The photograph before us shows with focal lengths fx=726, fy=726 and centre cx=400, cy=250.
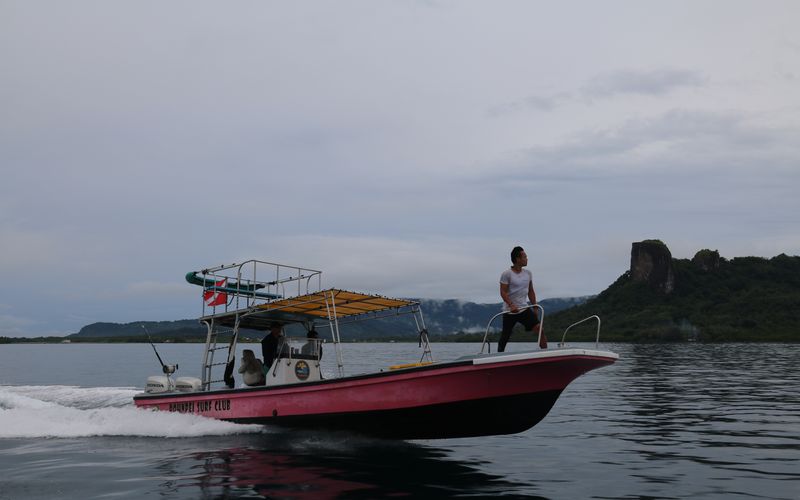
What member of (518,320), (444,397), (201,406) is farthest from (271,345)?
(518,320)

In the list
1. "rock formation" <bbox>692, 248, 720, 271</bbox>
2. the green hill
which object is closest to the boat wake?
the green hill

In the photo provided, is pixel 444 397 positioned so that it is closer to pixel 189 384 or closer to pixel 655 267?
pixel 189 384

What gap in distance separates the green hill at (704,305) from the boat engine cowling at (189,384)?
11283 cm

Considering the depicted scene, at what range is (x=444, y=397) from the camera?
1188 centimetres

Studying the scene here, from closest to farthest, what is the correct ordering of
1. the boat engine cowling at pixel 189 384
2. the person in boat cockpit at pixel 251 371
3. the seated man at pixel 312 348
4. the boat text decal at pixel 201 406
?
the boat text decal at pixel 201 406, the seated man at pixel 312 348, the person in boat cockpit at pixel 251 371, the boat engine cowling at pixel 189 384

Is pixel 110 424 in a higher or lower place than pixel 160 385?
lower

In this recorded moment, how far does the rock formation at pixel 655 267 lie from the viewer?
6462 inches

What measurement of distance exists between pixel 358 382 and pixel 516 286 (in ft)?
10.8

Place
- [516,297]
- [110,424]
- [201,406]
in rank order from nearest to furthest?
[516,297]
[201,406]
[110,424]

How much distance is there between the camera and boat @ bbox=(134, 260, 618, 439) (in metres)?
11.5

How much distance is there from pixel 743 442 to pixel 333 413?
785 centimetres

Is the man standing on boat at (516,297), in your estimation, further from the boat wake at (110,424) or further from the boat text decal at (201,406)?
the boat text decal at (201,406)

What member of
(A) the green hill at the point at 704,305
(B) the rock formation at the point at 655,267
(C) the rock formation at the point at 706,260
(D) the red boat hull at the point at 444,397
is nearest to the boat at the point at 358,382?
(D) the red boat hull at the point at 444,397

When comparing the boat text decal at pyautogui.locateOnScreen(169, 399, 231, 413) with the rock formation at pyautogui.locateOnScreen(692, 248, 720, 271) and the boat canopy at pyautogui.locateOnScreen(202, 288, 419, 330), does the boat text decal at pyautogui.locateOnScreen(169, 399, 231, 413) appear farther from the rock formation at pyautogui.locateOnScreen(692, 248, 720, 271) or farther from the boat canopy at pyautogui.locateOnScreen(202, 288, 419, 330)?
the rock formation at pyautogui.locateOnScreen(692, 248, 720, 271)
